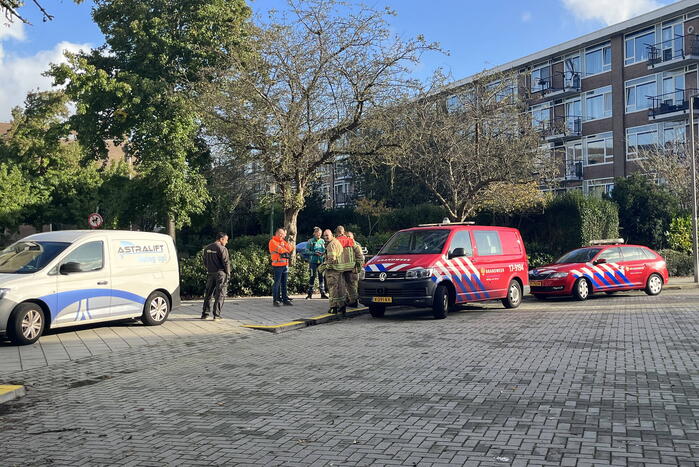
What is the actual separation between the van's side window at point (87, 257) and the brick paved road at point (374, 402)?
2019 mm

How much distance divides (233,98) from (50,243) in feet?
22.7

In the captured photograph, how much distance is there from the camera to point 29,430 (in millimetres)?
5922

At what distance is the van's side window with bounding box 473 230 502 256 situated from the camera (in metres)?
14.6

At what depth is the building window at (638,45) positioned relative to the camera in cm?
3844

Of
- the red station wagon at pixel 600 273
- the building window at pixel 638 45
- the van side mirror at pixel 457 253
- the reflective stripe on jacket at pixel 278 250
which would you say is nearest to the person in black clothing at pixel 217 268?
the reflective stripe on jacket at pixel 278 250

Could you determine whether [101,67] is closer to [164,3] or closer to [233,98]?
[164,3]

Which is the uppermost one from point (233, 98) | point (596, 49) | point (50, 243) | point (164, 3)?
point (596, 49)

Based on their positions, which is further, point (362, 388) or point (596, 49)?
point (596, 49)

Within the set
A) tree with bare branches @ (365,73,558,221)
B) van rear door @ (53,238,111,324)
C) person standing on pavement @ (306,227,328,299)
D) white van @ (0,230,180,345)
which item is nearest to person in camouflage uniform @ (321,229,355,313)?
person standing on pavement @ (306,227,328,299)

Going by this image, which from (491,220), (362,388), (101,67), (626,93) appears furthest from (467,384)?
(626,93)

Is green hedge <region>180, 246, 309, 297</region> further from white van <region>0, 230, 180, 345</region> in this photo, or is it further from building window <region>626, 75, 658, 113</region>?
building window <region>626, 75, 658, 113</region>

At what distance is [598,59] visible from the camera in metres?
41.6

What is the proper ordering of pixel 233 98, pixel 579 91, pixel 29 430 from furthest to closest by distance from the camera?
pixel 579 91 → pixel 233 98 → pixel 29 430

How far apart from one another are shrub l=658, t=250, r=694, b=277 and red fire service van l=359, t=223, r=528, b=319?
13.6 meters
